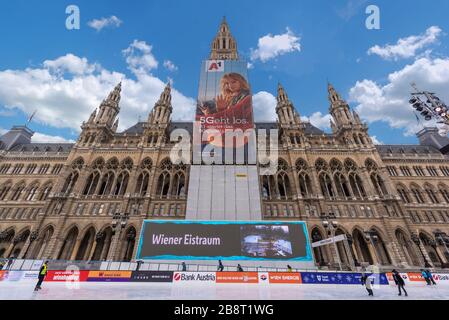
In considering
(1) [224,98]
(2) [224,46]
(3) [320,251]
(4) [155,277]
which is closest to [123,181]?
(4) [155,277]

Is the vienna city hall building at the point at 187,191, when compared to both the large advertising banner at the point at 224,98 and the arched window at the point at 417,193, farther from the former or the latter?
the large advertising banner at the point at 224,98

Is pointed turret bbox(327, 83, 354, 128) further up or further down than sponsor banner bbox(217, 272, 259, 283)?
further up

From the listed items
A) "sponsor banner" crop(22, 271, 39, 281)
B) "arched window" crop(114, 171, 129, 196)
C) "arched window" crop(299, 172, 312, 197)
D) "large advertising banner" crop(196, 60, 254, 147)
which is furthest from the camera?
"large advertising banner" crop(196, 60, 254, 147)

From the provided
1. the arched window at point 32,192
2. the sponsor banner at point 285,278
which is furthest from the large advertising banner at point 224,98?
the arched window at point 32,192

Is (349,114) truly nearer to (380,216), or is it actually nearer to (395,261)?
(380,216)

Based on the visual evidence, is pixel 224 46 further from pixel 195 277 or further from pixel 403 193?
pixel 195 277

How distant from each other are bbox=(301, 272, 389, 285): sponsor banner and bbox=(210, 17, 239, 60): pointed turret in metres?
50.6

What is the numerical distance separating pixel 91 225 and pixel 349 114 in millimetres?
50347

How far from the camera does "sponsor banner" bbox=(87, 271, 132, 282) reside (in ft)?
Result: 54.0

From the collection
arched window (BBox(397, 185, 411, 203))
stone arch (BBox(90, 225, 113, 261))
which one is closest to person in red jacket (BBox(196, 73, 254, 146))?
stone arch (BBox(90, 225, 113, 261))

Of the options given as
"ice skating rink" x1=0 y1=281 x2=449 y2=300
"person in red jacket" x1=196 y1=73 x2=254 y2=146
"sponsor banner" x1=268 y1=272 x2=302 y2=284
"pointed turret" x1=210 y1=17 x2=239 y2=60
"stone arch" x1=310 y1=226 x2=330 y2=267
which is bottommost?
"ice skating rink" x1=0 y1=281 x2=449 y2=300

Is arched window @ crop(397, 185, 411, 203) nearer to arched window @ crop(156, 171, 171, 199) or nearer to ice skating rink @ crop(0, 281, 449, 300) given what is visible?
ice skating rink @ crop(0, 281, 449, 300)
